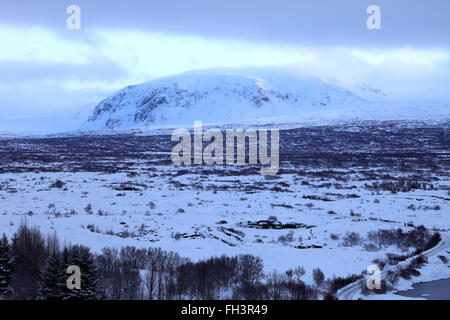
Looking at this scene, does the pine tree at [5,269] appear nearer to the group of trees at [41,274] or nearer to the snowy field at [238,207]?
the group of trees at [41,274]

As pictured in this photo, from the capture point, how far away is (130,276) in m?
13.4

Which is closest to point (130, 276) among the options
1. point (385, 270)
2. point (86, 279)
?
point (86, 279)

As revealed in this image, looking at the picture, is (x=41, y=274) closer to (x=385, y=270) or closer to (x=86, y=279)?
(x=86, y=279)

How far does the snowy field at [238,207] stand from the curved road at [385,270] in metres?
0.99

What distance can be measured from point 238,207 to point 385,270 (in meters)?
14.0

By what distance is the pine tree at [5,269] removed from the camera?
12.0m

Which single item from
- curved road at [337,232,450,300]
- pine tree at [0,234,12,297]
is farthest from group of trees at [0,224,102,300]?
curved road at [337,232,450,300]

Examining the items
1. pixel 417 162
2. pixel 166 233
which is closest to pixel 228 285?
pixel 166 233

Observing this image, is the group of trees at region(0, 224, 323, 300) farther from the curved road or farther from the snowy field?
the snowy field

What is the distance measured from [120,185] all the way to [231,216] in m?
15.5

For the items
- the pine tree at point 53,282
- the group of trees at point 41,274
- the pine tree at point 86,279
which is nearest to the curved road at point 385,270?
the pine tree at point 86,279
